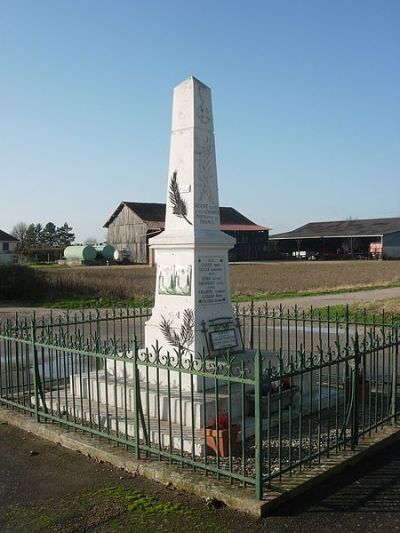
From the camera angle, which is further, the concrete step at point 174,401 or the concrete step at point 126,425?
the concrete step at point 174,401

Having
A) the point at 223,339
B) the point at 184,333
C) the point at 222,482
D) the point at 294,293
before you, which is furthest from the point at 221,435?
the point at 294,293

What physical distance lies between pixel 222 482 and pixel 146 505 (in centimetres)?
70

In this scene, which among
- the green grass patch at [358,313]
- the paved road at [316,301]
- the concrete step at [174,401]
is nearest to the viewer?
the concrete step at [174,401]

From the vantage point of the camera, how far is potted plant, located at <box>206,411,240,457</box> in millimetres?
5429

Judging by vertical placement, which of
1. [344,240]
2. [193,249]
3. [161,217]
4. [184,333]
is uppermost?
[161,217]

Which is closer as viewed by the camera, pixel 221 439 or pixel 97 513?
pixel 97 513

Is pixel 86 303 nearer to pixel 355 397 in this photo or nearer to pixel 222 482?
pixel 355 397

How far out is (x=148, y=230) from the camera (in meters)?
70.5

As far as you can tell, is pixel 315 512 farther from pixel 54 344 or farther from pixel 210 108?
pixel 210 108

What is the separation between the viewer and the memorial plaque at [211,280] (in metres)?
7.54

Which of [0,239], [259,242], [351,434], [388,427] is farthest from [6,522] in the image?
[0,239]

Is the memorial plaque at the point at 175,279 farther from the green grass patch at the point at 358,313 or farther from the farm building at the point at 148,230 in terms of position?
the farm building at the point at 148,230

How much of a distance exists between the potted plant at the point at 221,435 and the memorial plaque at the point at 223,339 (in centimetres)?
185

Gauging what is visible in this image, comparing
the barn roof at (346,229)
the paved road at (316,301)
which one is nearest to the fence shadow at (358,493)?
the paved road at (316,301)
